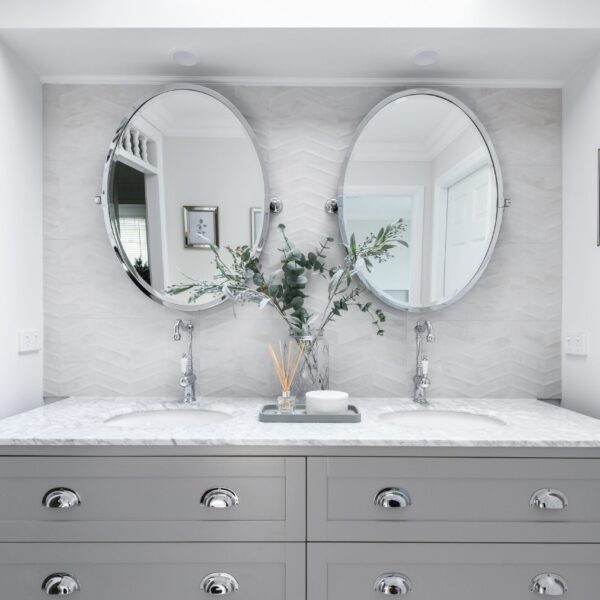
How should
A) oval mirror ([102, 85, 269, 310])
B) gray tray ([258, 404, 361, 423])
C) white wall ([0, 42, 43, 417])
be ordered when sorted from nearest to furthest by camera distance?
gray tray ([258, 404, 361, 423]) → white wall ([0, 42, 43, 417]) → oval mirror ([102, 85, 269, 310])

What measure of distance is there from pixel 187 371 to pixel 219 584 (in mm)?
A: 750

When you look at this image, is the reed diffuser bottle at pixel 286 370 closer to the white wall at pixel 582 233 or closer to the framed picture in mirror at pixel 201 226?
the framed picture in mirror at pixel 201 226

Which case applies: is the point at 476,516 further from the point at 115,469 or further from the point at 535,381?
the point at 115,469

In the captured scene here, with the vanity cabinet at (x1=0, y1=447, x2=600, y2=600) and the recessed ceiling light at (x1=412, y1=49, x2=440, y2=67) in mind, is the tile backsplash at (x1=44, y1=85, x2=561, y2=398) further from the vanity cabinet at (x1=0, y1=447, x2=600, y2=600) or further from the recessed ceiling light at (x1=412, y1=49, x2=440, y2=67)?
the vanity cabinet at (x1=0, y1=447, x2=600, y2=600)

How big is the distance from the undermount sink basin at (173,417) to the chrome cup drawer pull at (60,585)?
0.52 m

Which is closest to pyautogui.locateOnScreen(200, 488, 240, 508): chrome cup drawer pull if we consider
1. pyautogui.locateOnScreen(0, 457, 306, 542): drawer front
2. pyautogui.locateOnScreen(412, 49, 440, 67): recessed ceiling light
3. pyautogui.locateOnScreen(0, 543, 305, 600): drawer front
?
pyautogui.locateOnScreen(0, 457, 306, 542): drawer front

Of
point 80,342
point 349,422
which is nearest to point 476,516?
point 349,422

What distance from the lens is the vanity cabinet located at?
140cm

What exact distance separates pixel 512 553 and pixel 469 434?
33 centimetres

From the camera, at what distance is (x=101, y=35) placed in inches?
67.0

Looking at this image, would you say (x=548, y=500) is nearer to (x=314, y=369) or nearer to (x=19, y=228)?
(x=314, y=369)

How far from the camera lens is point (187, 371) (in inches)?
75.2

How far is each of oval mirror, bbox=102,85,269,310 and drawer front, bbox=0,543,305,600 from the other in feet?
2.87

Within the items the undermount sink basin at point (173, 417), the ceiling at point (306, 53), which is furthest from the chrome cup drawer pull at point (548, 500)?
the ceiling at point (306, 53)
